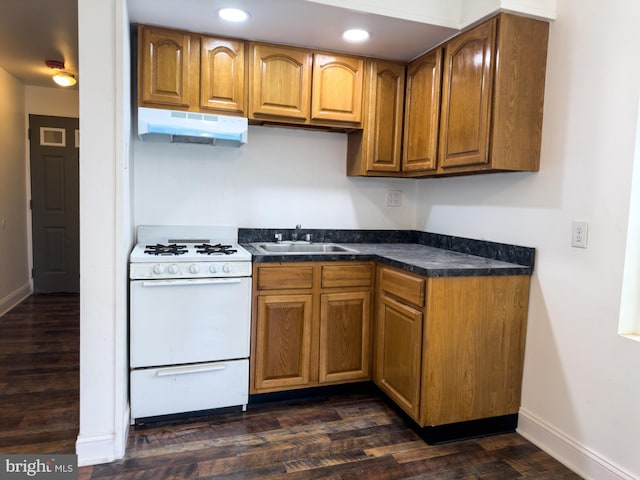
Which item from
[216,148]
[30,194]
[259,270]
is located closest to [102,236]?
[259,270]

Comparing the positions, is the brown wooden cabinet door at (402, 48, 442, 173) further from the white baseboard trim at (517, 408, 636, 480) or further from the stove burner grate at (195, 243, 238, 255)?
the white baseboard trim at (517, 408, 636, 480)

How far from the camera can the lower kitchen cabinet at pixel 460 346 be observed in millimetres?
2219

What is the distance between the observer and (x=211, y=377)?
244cm

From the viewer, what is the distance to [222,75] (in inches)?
104

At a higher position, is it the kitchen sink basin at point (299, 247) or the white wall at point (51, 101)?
the white wall at point (51, 101)

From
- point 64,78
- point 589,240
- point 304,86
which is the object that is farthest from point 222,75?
point 64,78

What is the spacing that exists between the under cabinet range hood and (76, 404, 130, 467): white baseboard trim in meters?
1.54

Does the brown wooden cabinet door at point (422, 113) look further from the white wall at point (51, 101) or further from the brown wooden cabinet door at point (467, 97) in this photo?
the white wall at point (51, 101)

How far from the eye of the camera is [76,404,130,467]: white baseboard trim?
1990 millimetres

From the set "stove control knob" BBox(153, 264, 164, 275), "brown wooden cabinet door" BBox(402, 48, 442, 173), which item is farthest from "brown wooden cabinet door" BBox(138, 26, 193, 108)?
"brown wooden cabinet door" BBox(402, 48, 442, 173)

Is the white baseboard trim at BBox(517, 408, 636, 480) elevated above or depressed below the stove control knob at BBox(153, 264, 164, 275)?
below

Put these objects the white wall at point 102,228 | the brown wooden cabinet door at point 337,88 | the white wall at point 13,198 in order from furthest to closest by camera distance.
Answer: the white wall at point 13,198 < the brown wooden cabinet door at point 337,88 < the white wall at point 102,228

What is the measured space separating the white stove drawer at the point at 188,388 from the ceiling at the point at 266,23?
1.92 metres

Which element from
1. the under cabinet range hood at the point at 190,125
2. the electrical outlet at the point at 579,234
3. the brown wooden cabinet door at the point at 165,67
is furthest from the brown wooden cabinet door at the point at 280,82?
the electrical outlet at the point at 579,234
